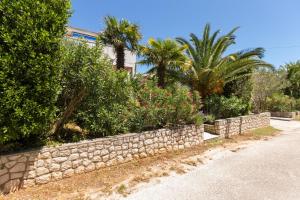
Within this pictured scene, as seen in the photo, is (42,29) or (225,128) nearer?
(42,29)

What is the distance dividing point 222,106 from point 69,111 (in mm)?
9553

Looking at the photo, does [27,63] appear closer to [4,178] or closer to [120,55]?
[4,178]

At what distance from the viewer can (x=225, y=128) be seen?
12359mm

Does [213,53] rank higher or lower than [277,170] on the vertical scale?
higher

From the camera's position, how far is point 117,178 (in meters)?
6.08

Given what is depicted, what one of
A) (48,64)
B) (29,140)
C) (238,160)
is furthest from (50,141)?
(238,160)

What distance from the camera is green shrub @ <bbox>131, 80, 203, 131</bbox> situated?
8203 mm

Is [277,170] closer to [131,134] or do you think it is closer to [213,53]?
[131,134]

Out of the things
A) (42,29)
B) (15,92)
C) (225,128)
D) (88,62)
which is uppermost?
(42,29)

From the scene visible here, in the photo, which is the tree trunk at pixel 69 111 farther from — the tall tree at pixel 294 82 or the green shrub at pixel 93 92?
the tall tree at pixel 294 82

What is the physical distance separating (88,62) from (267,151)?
782 cm

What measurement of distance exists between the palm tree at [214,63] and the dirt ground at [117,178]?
5.44 meters

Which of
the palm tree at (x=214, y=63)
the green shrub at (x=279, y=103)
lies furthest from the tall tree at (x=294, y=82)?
the palm tree at (x=214, y=63)

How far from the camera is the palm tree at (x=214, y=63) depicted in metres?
13.4
